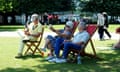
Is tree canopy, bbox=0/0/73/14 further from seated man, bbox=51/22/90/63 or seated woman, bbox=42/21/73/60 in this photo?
seated man, bbox=51/22/90/63

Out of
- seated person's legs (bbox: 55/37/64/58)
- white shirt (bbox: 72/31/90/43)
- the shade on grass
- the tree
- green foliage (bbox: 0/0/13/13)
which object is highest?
white shirt (bbox: 72/31/90/43)

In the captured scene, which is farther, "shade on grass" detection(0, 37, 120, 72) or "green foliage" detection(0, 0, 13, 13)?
"green foliage" detection(0, 0, 13, 13)

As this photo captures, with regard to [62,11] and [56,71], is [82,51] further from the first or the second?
[62,11]

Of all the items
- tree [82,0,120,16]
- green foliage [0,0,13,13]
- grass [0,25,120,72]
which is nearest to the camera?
grass [0,25,120,72]

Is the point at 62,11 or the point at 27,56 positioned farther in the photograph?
the point at 62,11

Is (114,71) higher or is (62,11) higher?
(114,71)

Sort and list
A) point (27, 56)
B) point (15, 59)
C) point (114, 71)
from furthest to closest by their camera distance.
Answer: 1. point (27, 56)
2. point (15, 59)
3. point (114, 71)

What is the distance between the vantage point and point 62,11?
69438mm

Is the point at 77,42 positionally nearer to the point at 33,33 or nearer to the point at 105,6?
the point at 33,33

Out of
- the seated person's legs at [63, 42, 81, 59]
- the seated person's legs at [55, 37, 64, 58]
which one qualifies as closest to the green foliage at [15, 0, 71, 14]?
the seated person's legs at [55, 37, 64, 58]

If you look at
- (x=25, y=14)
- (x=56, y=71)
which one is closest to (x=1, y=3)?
(x=25, y=14)

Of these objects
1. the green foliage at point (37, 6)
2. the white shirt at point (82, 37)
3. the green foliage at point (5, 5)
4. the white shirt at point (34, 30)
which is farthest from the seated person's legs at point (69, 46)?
the green foliage at point (37, 6)

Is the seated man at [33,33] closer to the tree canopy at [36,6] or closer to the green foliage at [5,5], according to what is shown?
the green foliage at [5,5]

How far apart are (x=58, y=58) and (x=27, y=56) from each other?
5.90 ft
